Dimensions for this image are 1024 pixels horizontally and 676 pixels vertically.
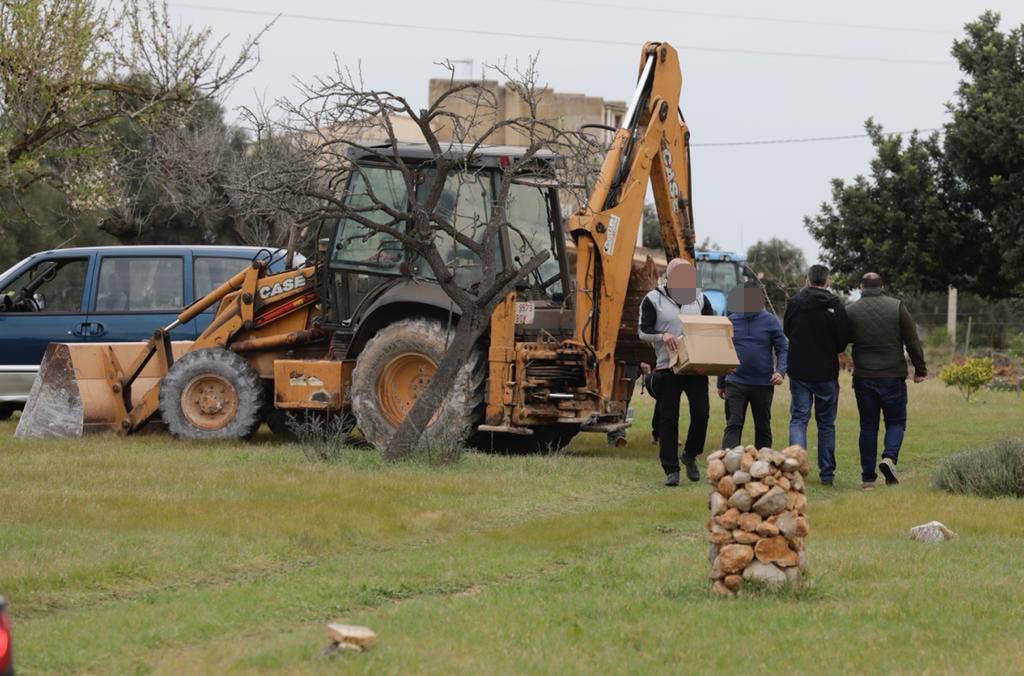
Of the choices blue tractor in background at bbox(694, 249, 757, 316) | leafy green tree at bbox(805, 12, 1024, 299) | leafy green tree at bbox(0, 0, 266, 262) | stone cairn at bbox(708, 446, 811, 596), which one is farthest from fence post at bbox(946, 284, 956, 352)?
stone cairn at bbox(708, 446, 811, 596)

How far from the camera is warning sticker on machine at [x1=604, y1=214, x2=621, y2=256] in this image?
1616 cm

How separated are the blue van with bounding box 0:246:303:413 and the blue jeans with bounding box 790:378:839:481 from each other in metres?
7.23

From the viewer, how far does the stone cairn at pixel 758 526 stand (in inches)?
350

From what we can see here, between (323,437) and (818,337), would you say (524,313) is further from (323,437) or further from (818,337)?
(818,337)

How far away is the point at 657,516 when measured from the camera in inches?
489

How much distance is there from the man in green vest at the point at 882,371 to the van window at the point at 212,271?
8.24 m

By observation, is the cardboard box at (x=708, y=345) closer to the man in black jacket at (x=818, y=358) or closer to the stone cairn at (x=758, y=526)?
the man in black jacket at (x=818, y=358)

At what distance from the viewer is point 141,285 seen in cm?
1977

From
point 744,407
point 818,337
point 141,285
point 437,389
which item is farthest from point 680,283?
point 141,285

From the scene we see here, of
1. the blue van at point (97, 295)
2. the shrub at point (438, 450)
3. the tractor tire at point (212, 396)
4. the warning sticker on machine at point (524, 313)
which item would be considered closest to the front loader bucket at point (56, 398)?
the tractor tire at point (212, 396)

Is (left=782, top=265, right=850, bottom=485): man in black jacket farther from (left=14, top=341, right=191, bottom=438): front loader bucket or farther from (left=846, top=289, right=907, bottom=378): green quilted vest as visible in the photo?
(left=14, top=341, right=191, bottom=438): front loader bucket

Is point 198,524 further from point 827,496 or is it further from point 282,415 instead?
point 282,415

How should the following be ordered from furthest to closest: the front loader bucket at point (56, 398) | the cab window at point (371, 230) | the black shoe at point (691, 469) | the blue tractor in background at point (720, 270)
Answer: the blue tractor in background at point (720, 270) < the front loader bucket at point (56, 398) < the cab window at point (371, 230) < the black shoe at point (691, 469)

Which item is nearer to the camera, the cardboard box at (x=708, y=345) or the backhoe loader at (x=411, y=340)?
the cardboard box at (x=708, y=345)
